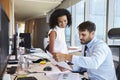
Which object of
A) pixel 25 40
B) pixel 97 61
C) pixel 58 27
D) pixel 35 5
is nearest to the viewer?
pixel 97 61

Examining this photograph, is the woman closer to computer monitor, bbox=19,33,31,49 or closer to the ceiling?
computer monitor, bbox=19,33,31,49

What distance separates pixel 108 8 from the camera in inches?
130

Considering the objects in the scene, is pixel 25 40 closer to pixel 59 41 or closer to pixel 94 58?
pixel 59 41

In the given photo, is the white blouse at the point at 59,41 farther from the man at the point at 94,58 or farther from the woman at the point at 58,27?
the man at the point at 94,58

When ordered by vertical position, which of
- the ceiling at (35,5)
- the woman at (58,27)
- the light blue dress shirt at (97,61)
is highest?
the ceiling at (35,5)

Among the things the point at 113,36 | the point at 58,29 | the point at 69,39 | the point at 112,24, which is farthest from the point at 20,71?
the point at 69,39

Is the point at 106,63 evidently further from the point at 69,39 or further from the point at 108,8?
the point at 69,39

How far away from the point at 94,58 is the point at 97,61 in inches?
1.3

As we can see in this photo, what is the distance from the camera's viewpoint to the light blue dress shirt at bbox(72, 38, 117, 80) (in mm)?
1424

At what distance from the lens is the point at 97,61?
4.68 feet

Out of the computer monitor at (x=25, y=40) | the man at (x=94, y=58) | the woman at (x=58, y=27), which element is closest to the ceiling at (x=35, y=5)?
the computer monitor at (x=25, y=40)

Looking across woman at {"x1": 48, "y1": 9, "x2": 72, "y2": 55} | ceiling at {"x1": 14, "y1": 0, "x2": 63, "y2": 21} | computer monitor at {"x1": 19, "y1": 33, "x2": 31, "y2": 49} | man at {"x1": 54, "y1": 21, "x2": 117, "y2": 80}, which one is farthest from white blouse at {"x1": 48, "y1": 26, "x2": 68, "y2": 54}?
ceiling at {"x1": 14, "y1": 0, "x2": 63, "y2": 21}

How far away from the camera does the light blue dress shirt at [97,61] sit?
4.67ft

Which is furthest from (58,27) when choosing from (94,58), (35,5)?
(35,5)
